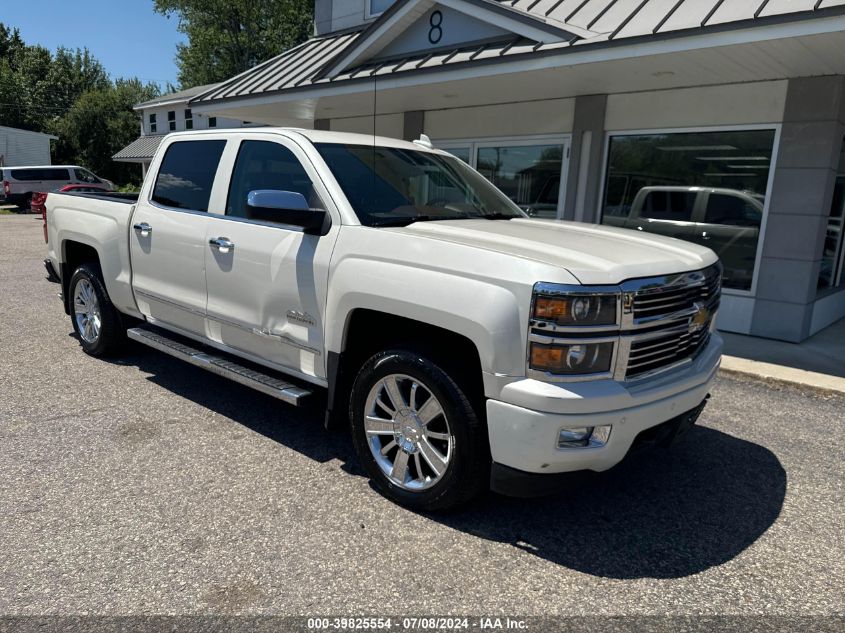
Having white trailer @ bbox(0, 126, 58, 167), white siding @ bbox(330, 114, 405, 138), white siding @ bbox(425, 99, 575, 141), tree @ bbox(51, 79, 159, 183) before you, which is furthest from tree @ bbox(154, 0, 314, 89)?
white siding @ bbox(425, 99, 575, 141)

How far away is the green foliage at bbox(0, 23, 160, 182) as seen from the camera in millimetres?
50281

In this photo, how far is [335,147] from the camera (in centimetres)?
402

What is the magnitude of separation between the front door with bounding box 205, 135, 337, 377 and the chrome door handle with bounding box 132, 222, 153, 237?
823mm

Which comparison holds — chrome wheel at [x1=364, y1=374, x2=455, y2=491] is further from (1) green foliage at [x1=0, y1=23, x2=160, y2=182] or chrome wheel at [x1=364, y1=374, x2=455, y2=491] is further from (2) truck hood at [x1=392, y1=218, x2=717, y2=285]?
(1) green foliage at [x1=0, y1=23, x2=160, y2=182]

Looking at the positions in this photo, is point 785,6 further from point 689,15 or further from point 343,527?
point 343,527

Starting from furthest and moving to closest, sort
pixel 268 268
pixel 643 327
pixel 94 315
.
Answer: pixel 94 315 < pixel 268 268 < pixel 643 327

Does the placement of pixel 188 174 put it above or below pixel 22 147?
below

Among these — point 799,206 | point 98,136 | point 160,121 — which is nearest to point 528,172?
point 799,206

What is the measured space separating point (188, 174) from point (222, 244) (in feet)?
3.13

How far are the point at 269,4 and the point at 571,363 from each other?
155ft

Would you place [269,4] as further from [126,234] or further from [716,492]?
[716,492]

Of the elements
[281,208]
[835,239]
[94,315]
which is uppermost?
[281,208]

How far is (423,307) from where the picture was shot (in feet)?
9.99

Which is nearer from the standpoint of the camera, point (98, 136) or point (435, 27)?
point (435, 27)
